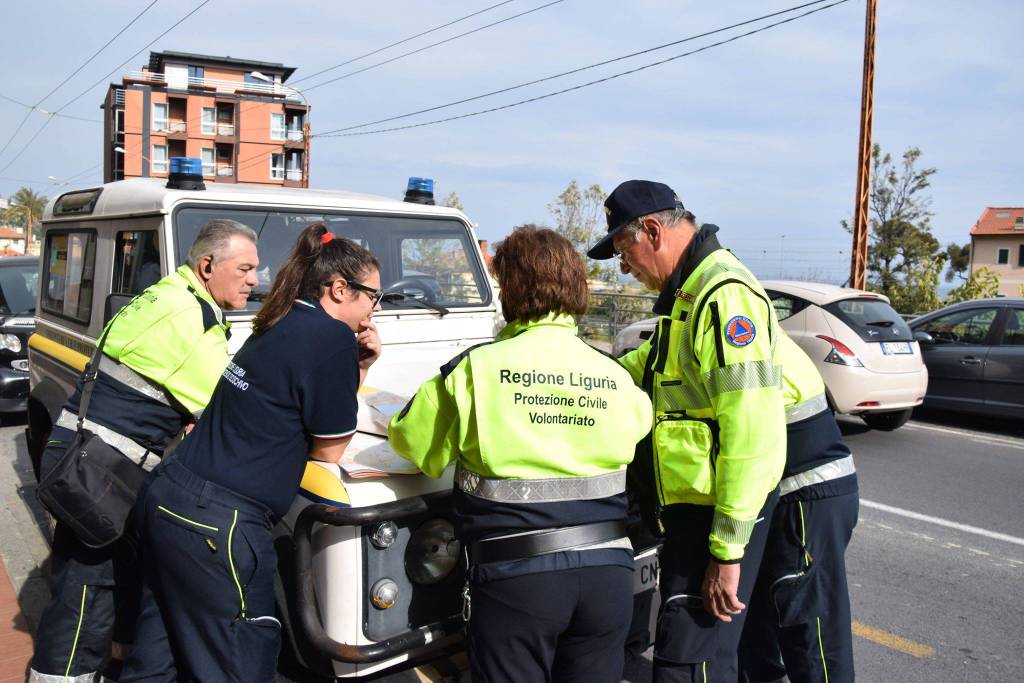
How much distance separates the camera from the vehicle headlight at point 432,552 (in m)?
2.73

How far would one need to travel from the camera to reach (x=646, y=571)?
A: 10.0 feet

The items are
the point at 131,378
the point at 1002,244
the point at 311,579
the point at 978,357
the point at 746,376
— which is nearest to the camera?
the point at 746,376

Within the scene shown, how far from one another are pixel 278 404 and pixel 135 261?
2.24 meters

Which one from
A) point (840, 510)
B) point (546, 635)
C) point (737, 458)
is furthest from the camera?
point (840, 510)

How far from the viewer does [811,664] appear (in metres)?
2.81

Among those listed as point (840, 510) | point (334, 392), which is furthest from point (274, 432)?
point (840, 510)

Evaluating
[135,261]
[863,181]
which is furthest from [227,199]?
[863,181]

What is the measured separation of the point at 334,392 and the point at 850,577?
12.7 feet

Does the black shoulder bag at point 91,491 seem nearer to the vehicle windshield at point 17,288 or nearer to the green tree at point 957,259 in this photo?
the vehicle windshield at point 17,288

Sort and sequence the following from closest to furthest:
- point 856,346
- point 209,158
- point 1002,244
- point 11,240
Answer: point 856,346 < point 1002,244 < point 209,158 < point 11,240

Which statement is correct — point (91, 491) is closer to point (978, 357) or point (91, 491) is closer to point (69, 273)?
point (69, 273)

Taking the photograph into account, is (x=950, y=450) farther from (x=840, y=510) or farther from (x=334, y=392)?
(x=334, y=392)

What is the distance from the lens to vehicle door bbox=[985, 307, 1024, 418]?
9648 millimetres

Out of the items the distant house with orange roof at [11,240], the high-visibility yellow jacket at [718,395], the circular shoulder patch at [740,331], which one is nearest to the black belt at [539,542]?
the high-visibility yellow jacket at [718,395]
